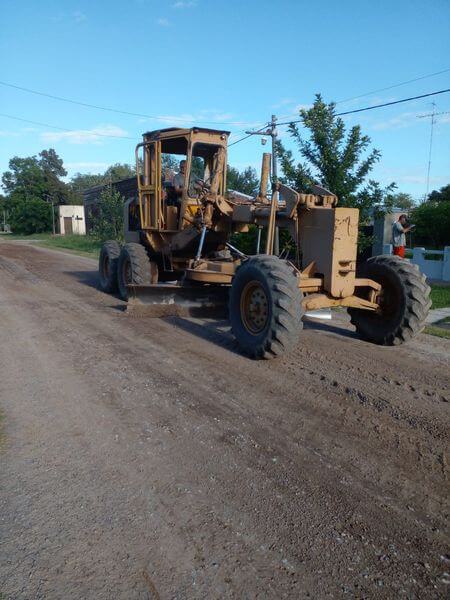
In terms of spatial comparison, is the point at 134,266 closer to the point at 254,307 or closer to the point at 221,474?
the point at 254,307

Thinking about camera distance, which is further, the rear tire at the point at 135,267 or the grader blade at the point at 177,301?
the rear tire at the point at 135,267

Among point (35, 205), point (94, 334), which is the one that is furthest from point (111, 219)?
point (35, 205)

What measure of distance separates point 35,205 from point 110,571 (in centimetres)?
5709

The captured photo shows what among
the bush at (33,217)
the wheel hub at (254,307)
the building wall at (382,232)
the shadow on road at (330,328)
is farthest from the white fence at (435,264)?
the bush at (33,217)

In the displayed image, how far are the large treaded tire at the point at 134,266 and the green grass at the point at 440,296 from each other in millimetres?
5728

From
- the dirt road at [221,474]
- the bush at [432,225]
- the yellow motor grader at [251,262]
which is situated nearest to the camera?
the dirt road at [221,474]

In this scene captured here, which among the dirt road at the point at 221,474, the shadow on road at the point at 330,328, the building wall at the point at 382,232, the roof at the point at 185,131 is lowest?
the dirt road at the point at 221,474

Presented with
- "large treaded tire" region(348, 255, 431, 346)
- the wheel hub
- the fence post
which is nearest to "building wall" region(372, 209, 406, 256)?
the fence post

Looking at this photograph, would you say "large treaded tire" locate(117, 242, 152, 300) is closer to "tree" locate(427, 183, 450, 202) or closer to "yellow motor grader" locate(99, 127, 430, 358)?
"yellow motor grader" locate(99, 127, 430, 358)

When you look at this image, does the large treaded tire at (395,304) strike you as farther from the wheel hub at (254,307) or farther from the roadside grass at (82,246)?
the roadside grass at (82,246)

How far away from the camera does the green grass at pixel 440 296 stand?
10.4m

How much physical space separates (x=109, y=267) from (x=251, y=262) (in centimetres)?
575

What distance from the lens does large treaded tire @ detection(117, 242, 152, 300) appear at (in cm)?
972

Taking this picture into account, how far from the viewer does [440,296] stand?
37.5 feet
